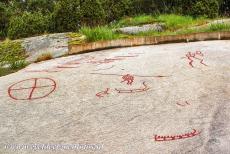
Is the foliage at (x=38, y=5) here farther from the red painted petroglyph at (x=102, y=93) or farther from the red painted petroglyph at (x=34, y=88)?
the red painted petroglyph at (x=102, y=93)

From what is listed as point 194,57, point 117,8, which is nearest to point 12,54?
point 194,57

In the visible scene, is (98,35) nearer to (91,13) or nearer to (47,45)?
(47,45)

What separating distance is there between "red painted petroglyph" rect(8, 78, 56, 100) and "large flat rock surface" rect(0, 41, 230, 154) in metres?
0.01

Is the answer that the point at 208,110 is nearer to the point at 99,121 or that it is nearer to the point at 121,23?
the point at 99,121

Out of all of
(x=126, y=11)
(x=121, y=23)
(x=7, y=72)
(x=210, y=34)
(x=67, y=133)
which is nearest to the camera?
(x=67, y=133)

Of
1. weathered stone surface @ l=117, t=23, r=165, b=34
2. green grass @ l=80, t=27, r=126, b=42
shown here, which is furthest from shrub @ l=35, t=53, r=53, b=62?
weathered stone surface @ l=117, t=23, r=165, b=34

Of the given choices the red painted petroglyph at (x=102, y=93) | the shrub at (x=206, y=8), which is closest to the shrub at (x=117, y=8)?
the shrub at (x=206, y=8)

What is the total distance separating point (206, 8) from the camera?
14211mm

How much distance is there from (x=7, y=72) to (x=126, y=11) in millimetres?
8612

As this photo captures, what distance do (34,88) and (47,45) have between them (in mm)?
3605

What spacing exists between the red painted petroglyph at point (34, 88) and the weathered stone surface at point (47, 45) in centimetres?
213

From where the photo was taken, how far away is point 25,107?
6262mm

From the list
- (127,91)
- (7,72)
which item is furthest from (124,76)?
(7,72)

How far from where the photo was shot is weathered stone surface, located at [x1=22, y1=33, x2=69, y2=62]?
9.48 m
